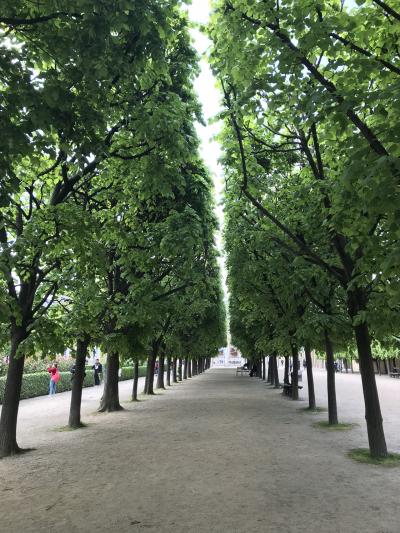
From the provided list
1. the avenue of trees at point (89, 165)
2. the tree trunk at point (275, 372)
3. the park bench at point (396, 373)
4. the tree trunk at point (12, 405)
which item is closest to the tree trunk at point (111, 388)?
the avenue of trees at point (89, 165)

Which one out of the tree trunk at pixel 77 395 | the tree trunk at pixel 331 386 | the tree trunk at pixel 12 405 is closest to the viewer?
the tree trunk at pixel 12 405

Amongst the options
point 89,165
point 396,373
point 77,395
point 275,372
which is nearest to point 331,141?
point 89,165

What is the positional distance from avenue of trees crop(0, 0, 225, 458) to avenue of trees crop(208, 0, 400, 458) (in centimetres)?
116

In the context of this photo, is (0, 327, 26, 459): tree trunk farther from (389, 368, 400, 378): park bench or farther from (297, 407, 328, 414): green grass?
(389, 368, 400, 378): park bench

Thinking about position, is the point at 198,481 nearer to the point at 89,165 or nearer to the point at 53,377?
the point at 89,165

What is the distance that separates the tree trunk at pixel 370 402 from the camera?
884cm

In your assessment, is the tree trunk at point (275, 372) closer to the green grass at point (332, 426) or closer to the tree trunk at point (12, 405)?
the green grass at point (332, 426)

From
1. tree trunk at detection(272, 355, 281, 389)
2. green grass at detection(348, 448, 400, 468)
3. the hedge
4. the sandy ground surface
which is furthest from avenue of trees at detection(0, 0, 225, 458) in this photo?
tree trunk at detection(272, 355, 281, 389)

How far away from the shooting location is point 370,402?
30.0ft

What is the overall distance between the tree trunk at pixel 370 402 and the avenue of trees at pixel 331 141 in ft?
0.06

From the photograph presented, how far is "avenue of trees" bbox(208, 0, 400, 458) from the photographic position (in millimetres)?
5145

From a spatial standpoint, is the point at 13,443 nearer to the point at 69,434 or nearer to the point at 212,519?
the point at 69,434

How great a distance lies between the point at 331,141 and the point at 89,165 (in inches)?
188

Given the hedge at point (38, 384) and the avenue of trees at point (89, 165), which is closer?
the avenue of trees at point (89, 165)
